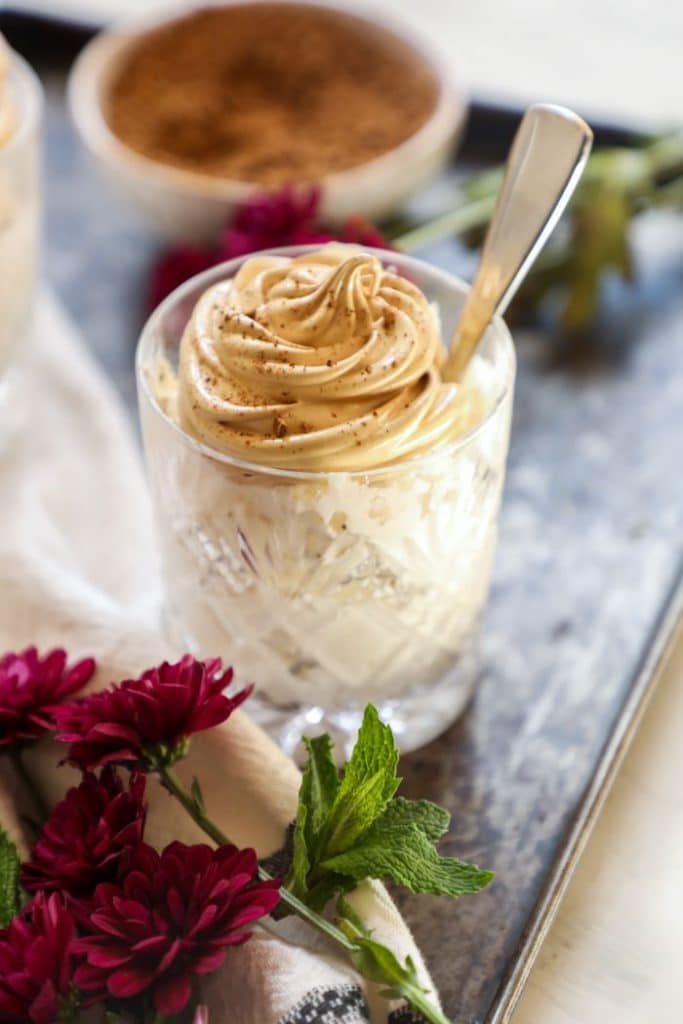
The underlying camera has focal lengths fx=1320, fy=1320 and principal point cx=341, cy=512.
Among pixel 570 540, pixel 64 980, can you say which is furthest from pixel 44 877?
pixel 570 540

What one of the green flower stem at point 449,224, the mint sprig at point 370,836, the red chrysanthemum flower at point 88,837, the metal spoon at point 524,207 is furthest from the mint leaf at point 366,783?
the green flower stem at point 449,224

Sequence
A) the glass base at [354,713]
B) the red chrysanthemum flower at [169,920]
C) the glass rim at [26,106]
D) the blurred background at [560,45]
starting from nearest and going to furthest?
the red chrysanthemum flower at [169,920]
the glass base at [354,713]
the glass rim at [26,106]
the blurred background at [560,45]

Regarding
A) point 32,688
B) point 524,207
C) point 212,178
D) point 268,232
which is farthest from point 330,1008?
point 212,178

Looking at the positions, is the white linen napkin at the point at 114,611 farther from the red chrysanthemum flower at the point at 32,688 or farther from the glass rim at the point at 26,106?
the glass rim at the point at 26,106

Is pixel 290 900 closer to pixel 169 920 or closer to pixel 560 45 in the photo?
pixel 169 920

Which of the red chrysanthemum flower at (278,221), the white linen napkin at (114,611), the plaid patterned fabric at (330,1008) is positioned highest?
the red chrysanthemum flower at (278,221)

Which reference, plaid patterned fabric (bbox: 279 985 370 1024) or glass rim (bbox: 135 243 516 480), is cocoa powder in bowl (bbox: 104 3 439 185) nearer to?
glass rim (bbox: 135 243 516 480)

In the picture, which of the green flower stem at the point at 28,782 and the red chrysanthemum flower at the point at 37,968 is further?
the green flower stem at the point at 28,782
